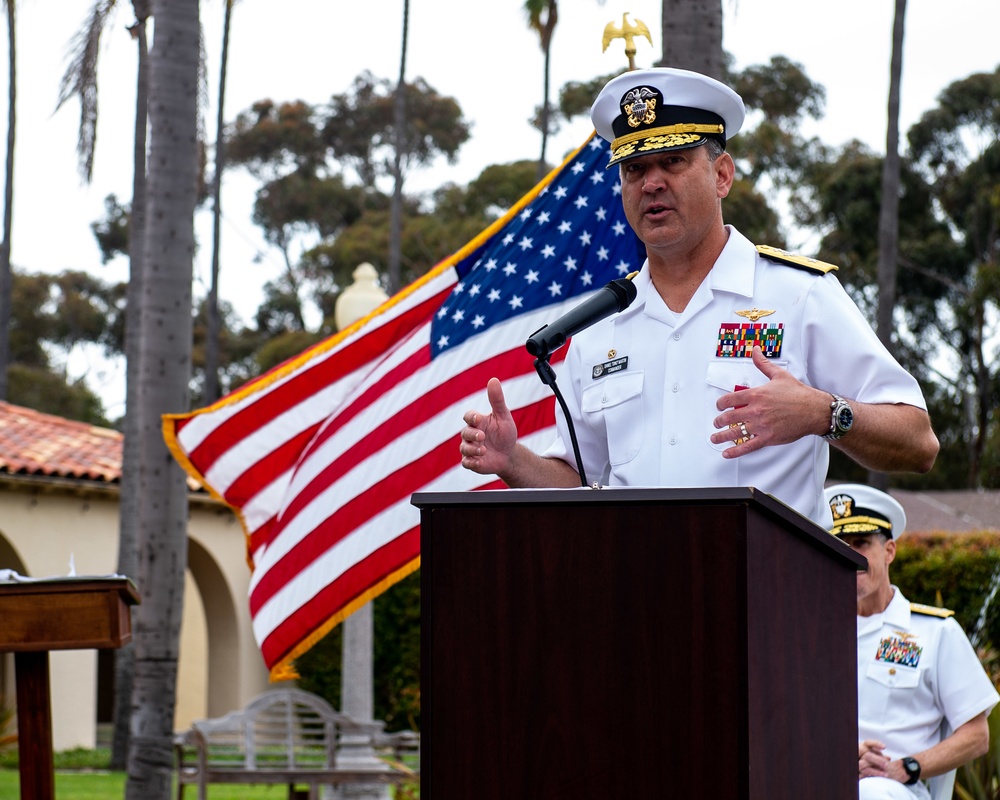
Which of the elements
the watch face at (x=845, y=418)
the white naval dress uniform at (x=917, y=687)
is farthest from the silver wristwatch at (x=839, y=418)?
the white naval dress uniform at (x=917, y=687)

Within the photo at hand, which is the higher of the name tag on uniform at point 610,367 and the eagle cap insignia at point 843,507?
the name tag on uniform at point 610,367

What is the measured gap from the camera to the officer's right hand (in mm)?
2820

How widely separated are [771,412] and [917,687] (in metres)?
2.65

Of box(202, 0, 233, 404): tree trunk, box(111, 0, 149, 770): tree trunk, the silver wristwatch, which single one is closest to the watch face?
the silver wristwatch

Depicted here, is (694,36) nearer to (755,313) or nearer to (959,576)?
(755,313)

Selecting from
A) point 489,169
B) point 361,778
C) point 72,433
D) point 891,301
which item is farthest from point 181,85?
point 489,169

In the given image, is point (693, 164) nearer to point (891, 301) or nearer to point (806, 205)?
point (891, 301)

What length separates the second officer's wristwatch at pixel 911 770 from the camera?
4395 mm

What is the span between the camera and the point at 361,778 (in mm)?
9773

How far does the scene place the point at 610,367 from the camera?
3.05 meters

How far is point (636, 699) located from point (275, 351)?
31156 mm

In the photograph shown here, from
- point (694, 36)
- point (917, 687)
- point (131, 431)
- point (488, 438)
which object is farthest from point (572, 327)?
point (131, 431)

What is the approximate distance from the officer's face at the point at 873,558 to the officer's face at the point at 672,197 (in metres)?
2.32

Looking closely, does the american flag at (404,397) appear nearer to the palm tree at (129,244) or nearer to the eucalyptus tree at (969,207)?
the palm tree at (129,244)
